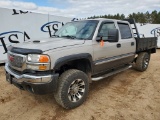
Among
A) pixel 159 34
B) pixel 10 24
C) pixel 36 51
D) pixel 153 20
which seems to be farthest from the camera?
pixel 153 20

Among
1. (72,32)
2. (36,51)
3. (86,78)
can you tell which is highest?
(72,32)

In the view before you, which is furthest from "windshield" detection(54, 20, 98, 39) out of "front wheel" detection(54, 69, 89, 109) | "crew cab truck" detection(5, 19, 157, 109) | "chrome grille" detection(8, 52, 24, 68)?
"chrome grille" detection(8, 52, 24, 68)

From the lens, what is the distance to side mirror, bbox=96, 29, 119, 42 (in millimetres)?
4262

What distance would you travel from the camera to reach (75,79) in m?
3.90

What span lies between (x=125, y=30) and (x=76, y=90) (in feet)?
9.29

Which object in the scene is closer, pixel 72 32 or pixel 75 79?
pixel 75 79

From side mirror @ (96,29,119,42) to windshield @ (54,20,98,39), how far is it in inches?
9.2

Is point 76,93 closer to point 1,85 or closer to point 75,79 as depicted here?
point 75,79

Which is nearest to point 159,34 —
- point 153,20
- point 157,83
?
point 157,83

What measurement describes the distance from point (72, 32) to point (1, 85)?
8.79 feet

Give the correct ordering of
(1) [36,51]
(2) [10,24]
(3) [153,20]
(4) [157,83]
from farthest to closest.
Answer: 1. (3) [153,20]
2. (2) [10,24]
3. (4) [157,83]
4. (1) [36,51]

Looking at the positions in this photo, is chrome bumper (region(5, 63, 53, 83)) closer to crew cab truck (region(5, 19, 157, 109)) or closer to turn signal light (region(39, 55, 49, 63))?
crew cab truck (region(5, 19, 157, 109))

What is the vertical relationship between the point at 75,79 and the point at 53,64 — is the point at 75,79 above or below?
below

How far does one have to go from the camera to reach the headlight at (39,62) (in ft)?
11.1
